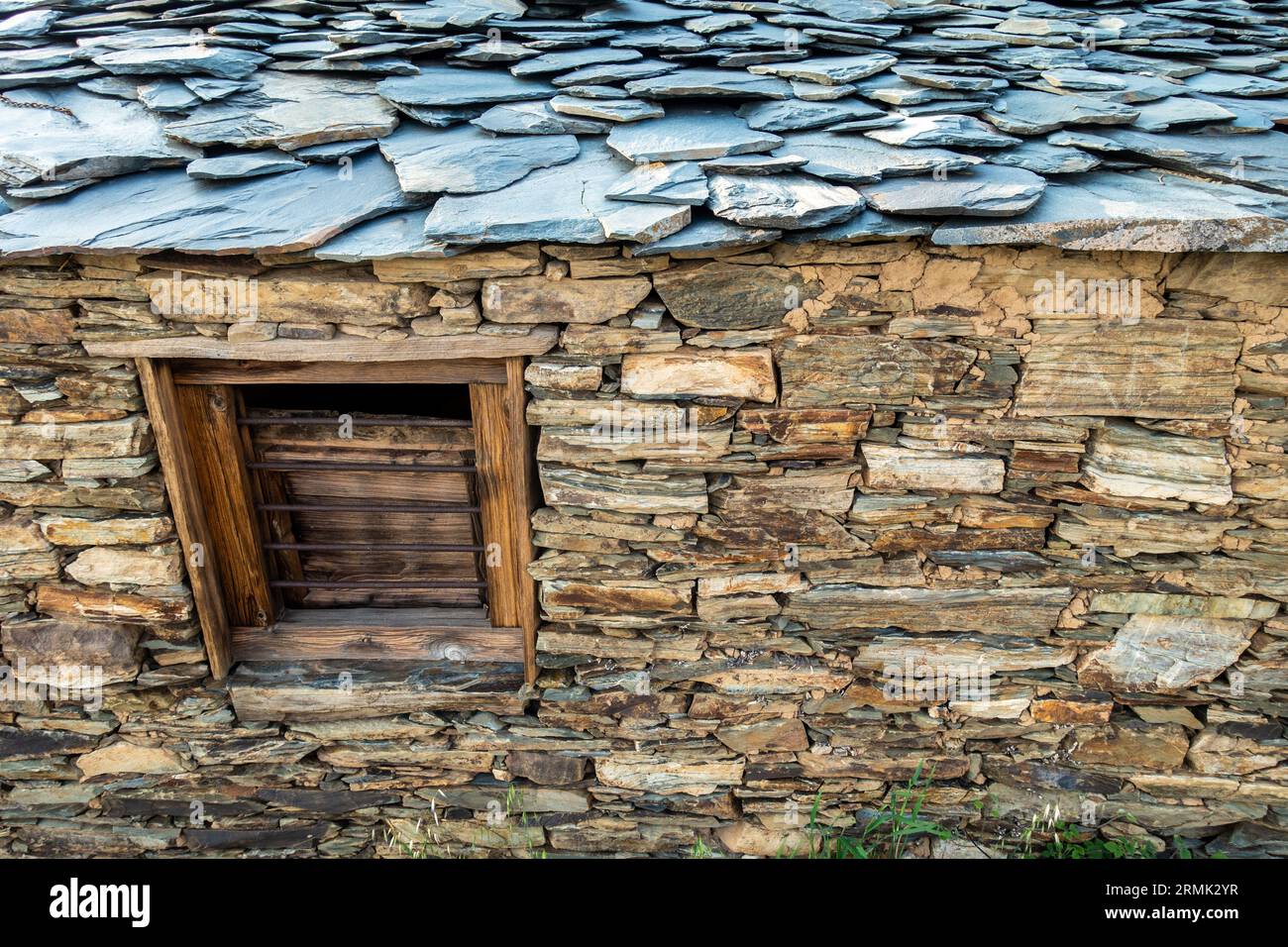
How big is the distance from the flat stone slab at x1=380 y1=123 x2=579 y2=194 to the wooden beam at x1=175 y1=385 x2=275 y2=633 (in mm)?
1096

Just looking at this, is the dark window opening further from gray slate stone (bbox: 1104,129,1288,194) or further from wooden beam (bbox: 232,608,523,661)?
gray slate stone (bbox: 1104,129,1288,194)

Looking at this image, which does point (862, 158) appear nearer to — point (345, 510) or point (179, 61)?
point (345, 510)

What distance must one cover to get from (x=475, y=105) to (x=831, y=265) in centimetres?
144

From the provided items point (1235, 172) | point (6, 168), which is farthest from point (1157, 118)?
point (6, 168)

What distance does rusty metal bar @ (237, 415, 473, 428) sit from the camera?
3.27m

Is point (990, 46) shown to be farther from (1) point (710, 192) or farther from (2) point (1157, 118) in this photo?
(1) point (710, 192)

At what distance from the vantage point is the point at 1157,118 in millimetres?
3086

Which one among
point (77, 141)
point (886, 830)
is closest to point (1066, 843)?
point (886, 830)

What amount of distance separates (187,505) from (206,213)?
1101 millimetres

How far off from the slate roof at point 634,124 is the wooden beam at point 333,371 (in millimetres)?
534

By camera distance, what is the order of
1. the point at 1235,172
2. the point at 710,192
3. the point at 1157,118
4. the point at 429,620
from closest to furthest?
the point at 710,192 → the point at 1235,172 → the point at 1157,118 → the point at 429,620

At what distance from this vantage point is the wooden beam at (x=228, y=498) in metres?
3.20

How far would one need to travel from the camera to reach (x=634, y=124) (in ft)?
10.1

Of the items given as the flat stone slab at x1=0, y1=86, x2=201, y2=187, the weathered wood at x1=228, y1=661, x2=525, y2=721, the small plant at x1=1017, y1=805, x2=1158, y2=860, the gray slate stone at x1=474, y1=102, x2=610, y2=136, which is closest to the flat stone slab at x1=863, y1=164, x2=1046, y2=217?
the gray slate stone at x1=474, y1=102, x2=610, y2=136
